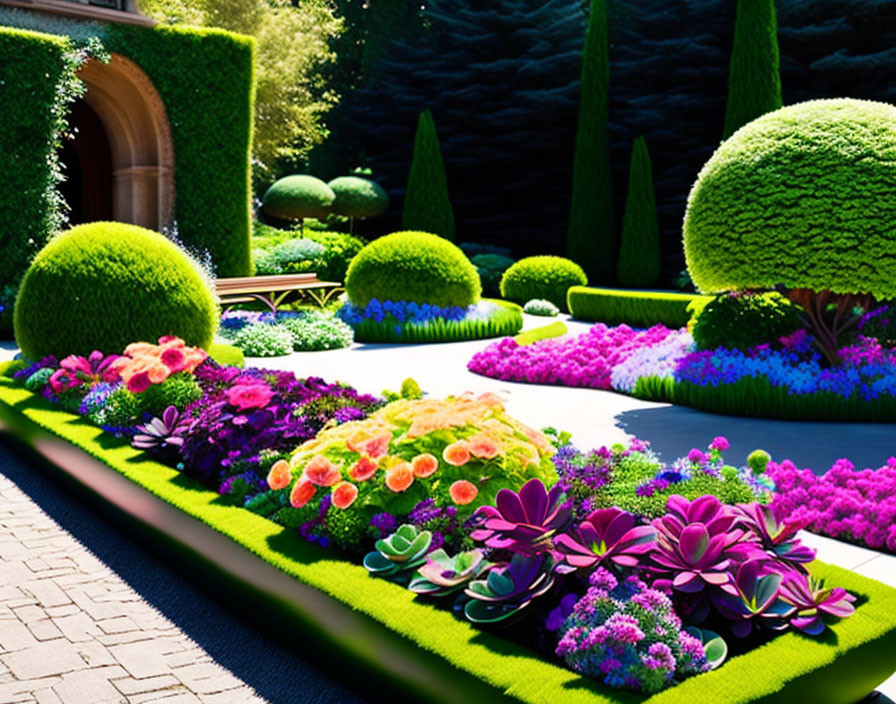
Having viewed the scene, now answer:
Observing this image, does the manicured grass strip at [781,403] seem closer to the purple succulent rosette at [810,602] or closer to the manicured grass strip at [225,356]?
the manicured grass strip at [225,356]

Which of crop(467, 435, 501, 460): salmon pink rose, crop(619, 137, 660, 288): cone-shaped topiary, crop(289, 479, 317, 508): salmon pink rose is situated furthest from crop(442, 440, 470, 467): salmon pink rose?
crop(619, 137, 660, 288): cone-shaped topiary

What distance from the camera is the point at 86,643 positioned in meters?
3.71

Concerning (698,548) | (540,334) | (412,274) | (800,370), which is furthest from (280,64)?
(698,548)

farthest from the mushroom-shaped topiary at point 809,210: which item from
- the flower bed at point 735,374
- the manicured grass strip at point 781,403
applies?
the manicured grass strip at point 781,403

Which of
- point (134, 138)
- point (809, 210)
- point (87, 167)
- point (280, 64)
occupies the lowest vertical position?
point (809, 210)

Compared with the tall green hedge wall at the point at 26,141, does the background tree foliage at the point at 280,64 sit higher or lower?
higher

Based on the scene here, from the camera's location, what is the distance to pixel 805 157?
8438mm

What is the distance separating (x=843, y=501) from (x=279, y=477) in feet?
10.2

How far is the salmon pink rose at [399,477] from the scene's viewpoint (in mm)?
3760

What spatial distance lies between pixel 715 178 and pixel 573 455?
520cm

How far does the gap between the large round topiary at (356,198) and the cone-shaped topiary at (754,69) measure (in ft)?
35.5

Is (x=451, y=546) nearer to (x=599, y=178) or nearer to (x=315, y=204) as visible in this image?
(x=599, y=178)

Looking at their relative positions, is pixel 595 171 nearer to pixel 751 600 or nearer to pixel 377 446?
pixel 377 446

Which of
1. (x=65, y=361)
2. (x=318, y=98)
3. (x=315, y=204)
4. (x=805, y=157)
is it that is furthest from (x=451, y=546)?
(x=318, y=98)
